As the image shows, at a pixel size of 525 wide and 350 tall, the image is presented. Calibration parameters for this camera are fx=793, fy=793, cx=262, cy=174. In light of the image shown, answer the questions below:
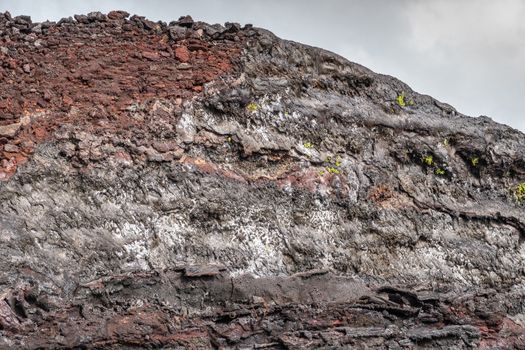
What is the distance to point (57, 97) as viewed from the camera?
485 inches

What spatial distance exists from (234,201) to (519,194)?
6427 millimetres

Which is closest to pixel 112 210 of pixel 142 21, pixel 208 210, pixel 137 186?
pixel 137 186

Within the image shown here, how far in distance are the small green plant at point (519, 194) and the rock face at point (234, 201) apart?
0.28 feet

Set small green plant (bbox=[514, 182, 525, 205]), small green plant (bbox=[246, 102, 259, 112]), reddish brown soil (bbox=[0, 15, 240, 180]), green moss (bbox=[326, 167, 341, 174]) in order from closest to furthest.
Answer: reddish brown soil (bbox=[0, 15, 240, 180])
small green plant (bbox=[246, 102, 259, 112])
green moss (bbox=[326, 167, 341, 174])
small green plant (bbox=[514, 182, 525, 205])

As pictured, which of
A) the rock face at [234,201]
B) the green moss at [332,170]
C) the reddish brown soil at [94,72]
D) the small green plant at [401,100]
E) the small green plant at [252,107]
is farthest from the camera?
the small green plant at [401,100]

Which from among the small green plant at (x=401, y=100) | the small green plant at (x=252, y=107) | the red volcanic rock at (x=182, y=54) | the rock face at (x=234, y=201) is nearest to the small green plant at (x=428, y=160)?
the rock face at (x=234, y=201)

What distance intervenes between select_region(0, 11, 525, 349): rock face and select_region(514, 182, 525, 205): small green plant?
85 mm

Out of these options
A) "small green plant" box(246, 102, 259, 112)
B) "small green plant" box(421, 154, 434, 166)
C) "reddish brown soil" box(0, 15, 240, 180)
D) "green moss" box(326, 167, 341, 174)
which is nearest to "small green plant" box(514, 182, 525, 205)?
"small green plant" box(421, 154, 434, 166)

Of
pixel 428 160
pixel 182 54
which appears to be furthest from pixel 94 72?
pixel 428 160

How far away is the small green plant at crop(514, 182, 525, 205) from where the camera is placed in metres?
15.6

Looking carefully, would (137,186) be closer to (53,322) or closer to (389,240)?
(53,322)

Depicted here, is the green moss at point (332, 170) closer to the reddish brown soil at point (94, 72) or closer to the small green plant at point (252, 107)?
the small green plant at point (252, 107)

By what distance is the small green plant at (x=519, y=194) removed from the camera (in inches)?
616

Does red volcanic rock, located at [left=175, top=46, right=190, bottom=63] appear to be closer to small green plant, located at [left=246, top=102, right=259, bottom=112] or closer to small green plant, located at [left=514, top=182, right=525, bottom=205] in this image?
small green plant, located at [left=246, top=102, right=259, bottom=112]
